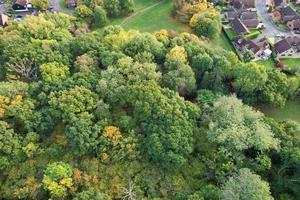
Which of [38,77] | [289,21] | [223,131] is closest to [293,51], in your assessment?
[289,21]

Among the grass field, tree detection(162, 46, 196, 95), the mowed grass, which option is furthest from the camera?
the grass field

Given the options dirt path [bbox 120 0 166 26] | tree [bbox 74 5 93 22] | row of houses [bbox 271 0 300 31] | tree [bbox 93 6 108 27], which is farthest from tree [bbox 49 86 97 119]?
row of houses [bbox 271 0 300 31]

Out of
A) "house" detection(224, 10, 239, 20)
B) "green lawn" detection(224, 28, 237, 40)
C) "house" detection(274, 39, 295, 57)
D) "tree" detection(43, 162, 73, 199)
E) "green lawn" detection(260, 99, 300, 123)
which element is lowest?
"tree" detection(43, 162, 73, 199)

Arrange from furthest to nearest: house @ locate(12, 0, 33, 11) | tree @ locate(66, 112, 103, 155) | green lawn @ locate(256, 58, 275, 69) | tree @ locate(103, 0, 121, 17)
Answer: house @ locate(12, 0, 33, 11) < tree @ locate(103, 0, 121, 17) < green lawn @ locate(256, 58, 275, 69) < tree @ locate(66, 112, 103, 155)

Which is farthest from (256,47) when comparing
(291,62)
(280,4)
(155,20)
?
(155,20)

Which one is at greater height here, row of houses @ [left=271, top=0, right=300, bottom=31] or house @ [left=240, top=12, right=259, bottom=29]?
row of houses @ [left=271, top=0, right=300, bottom=31]

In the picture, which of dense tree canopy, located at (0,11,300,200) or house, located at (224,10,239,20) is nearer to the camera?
dense tree canopy, located at (0,11,300,200)

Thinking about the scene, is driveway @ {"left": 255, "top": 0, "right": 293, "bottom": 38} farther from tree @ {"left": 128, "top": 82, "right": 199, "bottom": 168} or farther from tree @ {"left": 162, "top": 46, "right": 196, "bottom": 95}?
tree @ {"left": 128, "top": 82, "right": 199, "bottom": 168}
